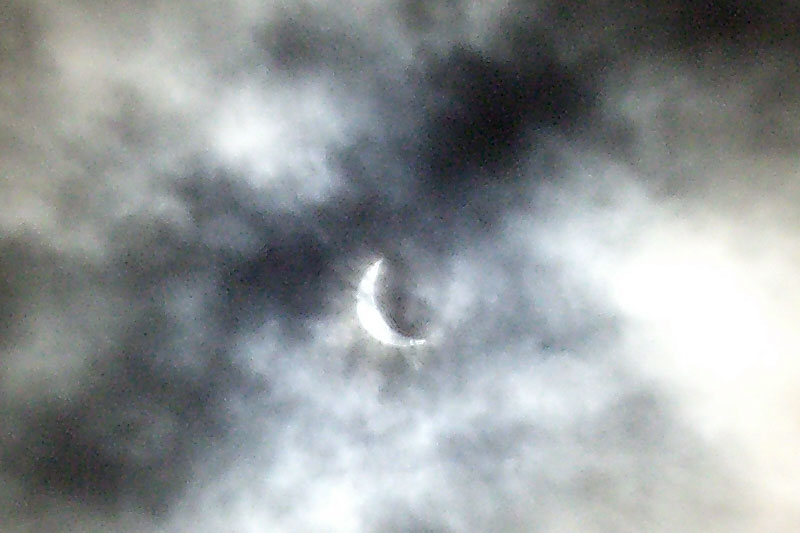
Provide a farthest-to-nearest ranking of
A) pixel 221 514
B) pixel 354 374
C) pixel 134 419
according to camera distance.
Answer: pixel 134 419
pixel 221 514
pixel 354 374

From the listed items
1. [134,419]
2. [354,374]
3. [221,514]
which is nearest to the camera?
[354,374]

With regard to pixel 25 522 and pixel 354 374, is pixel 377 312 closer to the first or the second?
pixel 354 374

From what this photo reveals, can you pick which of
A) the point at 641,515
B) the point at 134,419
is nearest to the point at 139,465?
the point at 134,419

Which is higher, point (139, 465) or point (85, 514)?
point (139, 465)

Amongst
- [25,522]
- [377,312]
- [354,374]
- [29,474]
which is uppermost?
[377,312]

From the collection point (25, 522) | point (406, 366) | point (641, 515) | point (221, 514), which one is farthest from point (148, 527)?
point (641, 515)

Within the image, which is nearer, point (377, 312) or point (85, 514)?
point (377, 312)
